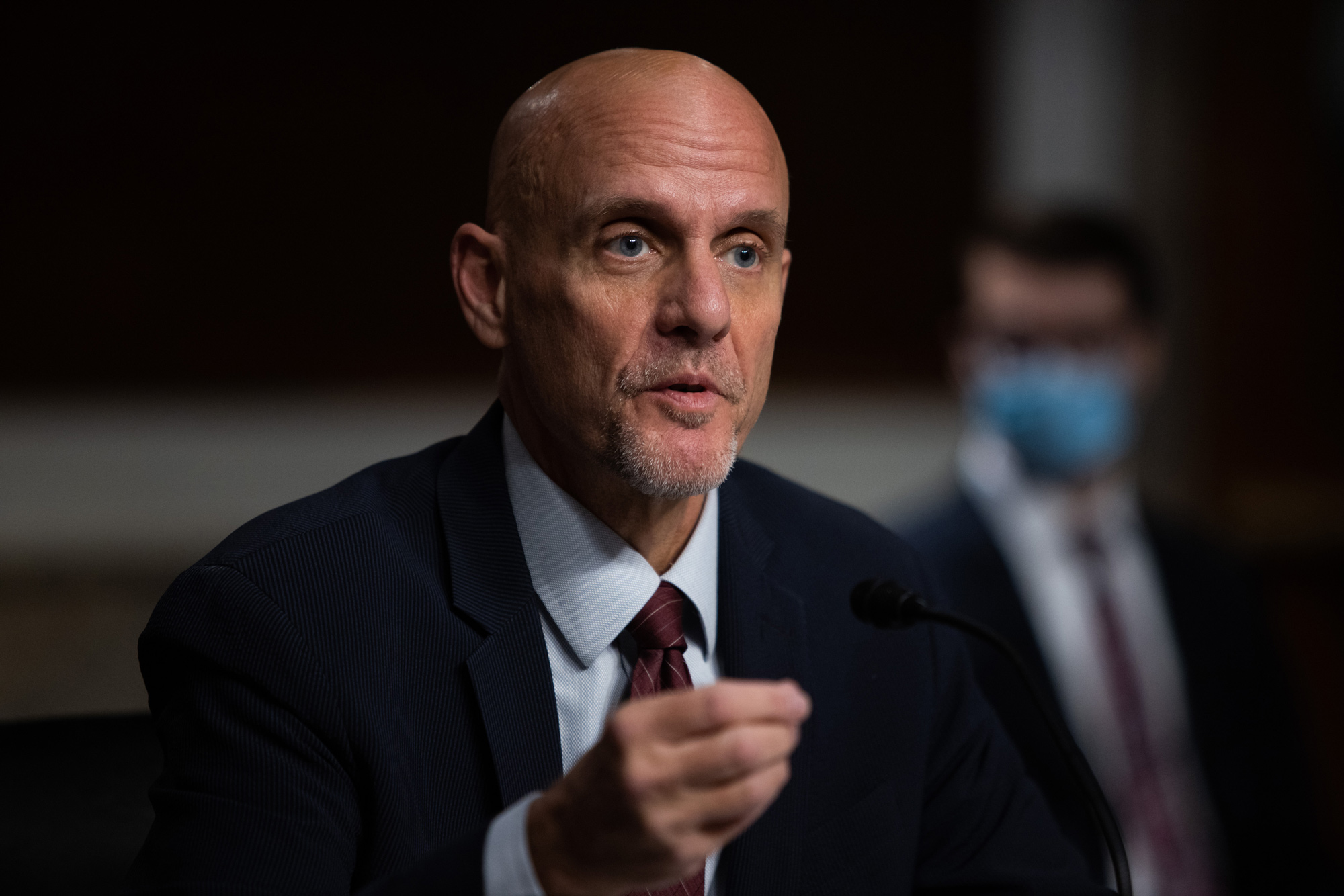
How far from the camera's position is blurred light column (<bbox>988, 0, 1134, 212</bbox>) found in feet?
13.3

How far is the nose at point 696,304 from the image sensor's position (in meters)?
1.02

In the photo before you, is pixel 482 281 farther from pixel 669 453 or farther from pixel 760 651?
pixel 760 651

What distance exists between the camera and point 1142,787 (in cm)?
213

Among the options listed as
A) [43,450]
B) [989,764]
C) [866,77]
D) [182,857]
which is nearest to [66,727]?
[182,857]

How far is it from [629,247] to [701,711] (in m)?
0.42

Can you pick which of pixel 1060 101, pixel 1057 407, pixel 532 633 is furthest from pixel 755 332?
pixel 1060 101

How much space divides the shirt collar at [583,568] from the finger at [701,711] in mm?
338

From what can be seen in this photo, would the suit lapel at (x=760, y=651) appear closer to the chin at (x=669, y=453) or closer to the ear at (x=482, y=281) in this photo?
the chin at (x=669, y=453)

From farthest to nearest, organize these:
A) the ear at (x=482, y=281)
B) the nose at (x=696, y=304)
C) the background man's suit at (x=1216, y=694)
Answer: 1. the background man's suit at (x=1216, y=694)
2. the ear at (x=482, y=281)
3. the nose at (x=696, y=304)

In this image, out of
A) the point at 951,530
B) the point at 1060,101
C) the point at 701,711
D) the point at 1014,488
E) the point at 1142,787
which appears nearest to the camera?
the point at 701,711

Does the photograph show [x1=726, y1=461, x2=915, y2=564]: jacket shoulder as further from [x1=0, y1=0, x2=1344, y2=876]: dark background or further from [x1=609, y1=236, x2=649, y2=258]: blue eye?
[x1=0, y1=0, x2=1344, y2=876]: dark background

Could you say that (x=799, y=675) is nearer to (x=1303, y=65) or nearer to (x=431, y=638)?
(x=431, y=638)

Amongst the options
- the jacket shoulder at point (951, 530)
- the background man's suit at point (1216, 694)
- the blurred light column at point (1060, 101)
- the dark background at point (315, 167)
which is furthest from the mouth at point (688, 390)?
the blurred light column at point (1060, 101)

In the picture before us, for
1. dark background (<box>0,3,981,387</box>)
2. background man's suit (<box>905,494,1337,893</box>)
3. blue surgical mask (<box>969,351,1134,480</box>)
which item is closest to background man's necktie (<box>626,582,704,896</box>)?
background man's suit (<box>905,494,1337,893</box>)
